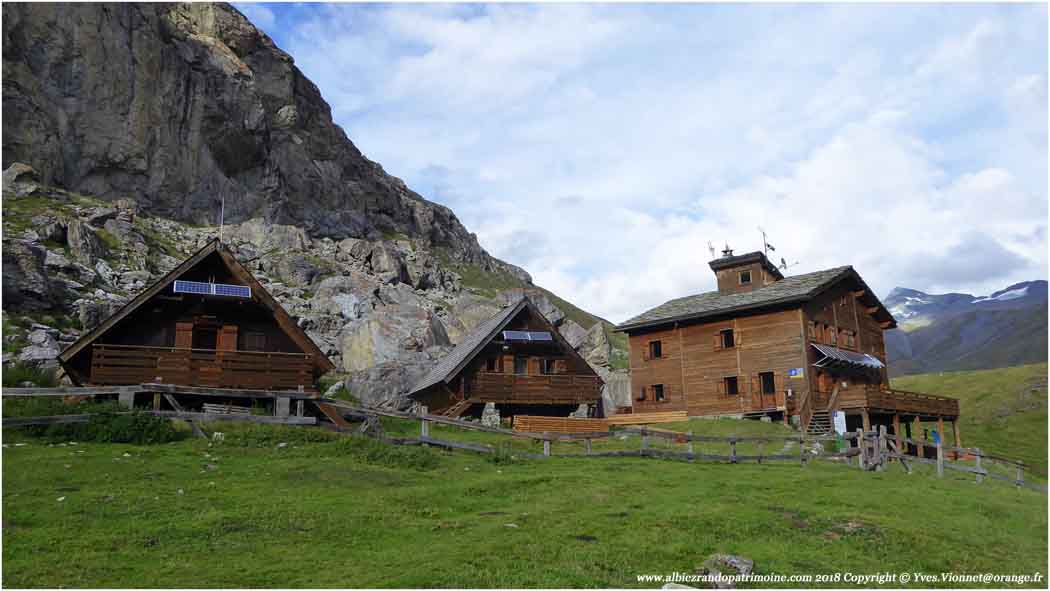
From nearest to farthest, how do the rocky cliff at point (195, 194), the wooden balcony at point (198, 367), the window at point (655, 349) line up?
the wooden balcony at point (198, 367)
the window at point (655, 349)
the rocky cliff at point (195, 194)

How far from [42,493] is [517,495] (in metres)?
9.79

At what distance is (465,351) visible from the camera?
43.0 m

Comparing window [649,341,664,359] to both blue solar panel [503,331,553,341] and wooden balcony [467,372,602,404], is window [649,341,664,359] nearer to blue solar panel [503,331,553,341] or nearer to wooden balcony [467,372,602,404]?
wooden balcony [467,372,602,404]

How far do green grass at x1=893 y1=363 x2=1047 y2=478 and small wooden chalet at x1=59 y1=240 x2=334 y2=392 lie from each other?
133 feet

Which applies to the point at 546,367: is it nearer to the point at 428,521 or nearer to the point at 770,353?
the point at 770,353

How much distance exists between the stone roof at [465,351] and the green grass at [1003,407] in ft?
A: 101

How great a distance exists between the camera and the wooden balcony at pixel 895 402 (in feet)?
132

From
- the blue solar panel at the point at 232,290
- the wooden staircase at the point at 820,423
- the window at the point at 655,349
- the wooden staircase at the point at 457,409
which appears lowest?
the wooden staircase at the point at 820,423

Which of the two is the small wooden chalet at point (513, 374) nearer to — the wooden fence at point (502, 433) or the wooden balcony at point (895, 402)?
the wooden fence at point (502, 433)

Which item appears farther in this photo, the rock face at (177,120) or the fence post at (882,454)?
the rock face at (177,120)

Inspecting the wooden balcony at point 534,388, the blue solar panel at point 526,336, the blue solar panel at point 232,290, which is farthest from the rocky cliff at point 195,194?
the blue solar panel at point 232,290

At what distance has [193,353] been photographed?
30406 millimetres

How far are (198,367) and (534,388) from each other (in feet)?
66.0

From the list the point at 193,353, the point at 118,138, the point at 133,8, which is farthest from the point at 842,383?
the point at 133,8
